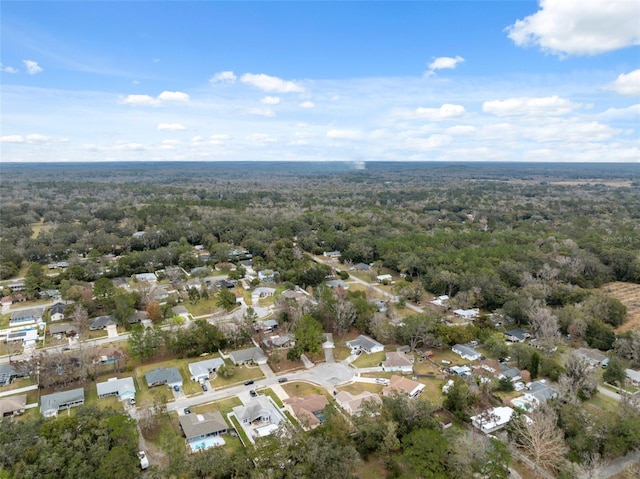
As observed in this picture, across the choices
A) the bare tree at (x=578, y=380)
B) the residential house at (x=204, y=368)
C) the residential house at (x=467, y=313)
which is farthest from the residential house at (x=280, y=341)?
the bare tree at (x=578, y=380)

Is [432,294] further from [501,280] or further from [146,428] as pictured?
[146,428]

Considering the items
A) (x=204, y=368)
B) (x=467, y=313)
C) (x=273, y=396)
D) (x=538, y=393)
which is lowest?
(x=273, y=396)

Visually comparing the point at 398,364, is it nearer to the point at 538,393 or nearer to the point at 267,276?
the point at 538,393

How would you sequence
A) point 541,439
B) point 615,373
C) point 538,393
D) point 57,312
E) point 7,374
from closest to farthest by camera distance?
1. point 541,439
2. point 538,393
3. point 615,373
4. point 7,374
5. point 57,312

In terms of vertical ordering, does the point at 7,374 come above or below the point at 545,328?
below

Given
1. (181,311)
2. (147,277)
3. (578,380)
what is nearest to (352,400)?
(578,380)

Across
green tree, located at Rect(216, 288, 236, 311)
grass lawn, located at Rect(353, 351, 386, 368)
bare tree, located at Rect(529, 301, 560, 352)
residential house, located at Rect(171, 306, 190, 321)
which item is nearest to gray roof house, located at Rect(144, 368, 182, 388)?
residential house, located at Rect(171, 306, 190, 321)

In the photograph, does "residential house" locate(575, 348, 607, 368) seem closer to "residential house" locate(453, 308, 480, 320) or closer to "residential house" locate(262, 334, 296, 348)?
"residential house" locate(453, 308, 480, 320)
